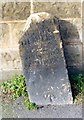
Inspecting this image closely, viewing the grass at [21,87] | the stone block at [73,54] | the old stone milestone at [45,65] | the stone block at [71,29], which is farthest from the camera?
the stone block at [73,54]

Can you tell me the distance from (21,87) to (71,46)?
0.86 metres

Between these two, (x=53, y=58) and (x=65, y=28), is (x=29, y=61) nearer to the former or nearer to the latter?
(x=53, y=58)

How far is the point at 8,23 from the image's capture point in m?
5.27

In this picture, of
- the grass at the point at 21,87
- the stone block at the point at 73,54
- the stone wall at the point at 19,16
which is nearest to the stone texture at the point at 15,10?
the stone wall at the point at 19,16

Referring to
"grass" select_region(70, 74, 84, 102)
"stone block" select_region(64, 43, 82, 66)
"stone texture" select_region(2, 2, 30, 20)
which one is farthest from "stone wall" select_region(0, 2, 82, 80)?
"grass" select_region(70, 74, 84, 102)

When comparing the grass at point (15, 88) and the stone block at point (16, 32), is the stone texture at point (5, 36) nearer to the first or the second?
the stone block at point (16, 32)

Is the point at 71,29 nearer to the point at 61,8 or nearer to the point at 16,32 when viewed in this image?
the point at 61,8

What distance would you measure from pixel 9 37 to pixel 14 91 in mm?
713

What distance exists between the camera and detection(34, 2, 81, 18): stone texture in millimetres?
5164

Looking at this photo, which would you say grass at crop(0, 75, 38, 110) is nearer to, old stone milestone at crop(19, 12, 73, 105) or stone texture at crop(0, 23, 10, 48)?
old stone milestone at crop(19, 12, 73, 105)

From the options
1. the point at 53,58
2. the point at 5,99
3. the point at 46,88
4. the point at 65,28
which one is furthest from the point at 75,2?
the point at 5,99

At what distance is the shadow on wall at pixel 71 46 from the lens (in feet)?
17.5

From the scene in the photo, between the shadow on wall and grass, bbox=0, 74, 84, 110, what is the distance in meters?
0.16

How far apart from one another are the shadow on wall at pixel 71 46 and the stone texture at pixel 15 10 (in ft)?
1.55
